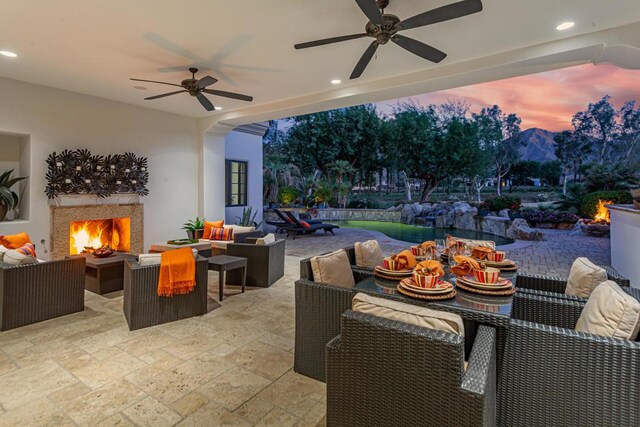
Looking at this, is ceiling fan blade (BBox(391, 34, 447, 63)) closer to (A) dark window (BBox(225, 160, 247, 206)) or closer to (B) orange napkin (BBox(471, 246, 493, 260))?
(B) orange napkin (BBox(471, 246, 493, 260))

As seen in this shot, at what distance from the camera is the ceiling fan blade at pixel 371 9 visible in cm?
256

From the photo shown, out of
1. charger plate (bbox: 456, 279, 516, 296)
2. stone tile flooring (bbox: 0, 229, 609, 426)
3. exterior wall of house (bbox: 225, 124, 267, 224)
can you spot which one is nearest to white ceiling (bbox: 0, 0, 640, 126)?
charger plate (bbox: 456, 279, 516, 296)

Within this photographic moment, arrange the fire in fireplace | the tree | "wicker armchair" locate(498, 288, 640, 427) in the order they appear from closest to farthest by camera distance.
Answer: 1. "wicker armchair" locate(498, 288, 640, 427)
2. the fire in fireplace
3. the tree

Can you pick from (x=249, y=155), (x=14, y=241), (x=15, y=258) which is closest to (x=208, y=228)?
(x=14, y=241)

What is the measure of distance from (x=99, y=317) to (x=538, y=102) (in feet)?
62.8

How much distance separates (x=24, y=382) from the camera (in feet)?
7.89

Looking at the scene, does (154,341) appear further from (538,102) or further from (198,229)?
(538,102)

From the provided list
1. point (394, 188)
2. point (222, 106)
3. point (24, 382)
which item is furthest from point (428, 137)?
point (24, 382)

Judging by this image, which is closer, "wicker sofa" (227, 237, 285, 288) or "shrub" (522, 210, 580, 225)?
"wicker sofa" (227, 237, 285, 288)

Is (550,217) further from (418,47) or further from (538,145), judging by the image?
(418,47)

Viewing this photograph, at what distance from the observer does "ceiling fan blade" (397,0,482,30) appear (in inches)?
97.9

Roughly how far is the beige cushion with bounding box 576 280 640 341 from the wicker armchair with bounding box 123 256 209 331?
336cm

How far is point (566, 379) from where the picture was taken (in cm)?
158

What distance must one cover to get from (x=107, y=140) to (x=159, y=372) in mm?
5458
